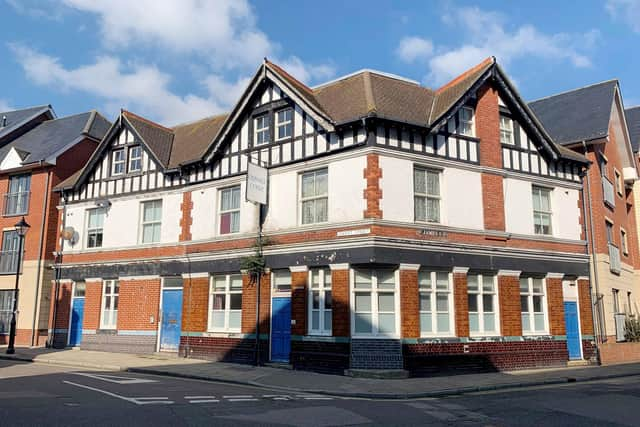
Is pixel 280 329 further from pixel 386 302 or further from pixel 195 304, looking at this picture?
pixel 195 304

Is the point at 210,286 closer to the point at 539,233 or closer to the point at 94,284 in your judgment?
the point at 94,284

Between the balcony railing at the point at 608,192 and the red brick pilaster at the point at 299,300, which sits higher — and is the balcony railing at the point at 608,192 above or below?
above

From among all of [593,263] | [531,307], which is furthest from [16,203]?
[593,263]

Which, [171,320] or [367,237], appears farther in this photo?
[171,320]

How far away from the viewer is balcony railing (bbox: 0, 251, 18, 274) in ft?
88.0

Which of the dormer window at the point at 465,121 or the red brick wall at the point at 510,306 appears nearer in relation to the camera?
the red brick wall at the point at 510,306

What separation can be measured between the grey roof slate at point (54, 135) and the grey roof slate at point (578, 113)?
23.2 m

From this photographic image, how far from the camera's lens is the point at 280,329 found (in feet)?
58.7

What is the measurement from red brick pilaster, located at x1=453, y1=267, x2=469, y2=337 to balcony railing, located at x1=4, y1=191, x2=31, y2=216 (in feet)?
68.8

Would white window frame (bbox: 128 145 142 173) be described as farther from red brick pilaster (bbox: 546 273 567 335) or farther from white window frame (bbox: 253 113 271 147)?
red brick pilaster (bbox: 546 273 567 335)

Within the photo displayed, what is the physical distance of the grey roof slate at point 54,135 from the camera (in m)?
27.8

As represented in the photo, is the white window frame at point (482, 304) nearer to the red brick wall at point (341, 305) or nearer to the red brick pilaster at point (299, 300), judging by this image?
the red brick wall at point (341, 305)

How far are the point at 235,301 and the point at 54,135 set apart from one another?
1742 cm

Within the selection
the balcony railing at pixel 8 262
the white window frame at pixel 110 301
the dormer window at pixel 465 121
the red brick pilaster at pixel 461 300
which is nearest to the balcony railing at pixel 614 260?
the red brick pilaster at pixel 461 300
